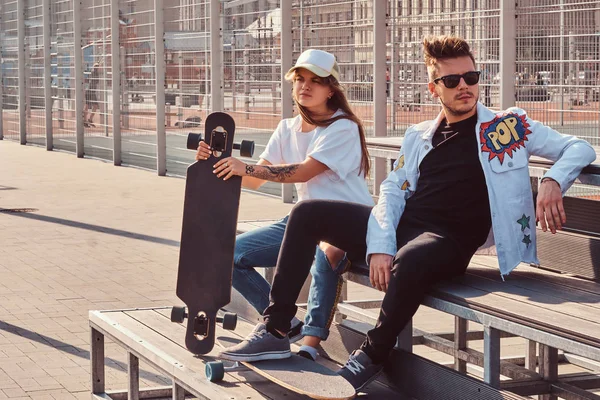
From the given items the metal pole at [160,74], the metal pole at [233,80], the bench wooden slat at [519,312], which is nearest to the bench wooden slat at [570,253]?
the bench wooden slat at [519,312]

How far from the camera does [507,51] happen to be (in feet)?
33.3

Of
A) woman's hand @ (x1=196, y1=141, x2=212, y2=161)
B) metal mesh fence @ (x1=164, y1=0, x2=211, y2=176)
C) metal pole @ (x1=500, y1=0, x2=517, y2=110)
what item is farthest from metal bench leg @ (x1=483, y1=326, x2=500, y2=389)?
metal mesh fence @ (x1=164, y1=0, x2=211, y2=176)

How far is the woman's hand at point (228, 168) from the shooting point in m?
4.68

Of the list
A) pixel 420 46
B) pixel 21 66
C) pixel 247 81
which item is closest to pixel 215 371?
pixel 420 46

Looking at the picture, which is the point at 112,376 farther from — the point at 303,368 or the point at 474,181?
the point at 474,181

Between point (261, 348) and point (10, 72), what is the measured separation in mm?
25106

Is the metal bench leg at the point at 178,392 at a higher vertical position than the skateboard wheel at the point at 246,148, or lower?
lower

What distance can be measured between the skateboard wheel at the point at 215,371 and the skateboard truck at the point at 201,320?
43 cm

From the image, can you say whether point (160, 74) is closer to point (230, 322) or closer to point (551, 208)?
point (230, 322)

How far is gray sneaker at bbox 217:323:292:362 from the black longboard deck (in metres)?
0.35

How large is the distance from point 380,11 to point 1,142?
17.3 m

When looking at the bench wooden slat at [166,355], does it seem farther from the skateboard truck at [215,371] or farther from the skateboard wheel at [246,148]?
the skateboard wheel at [246,148]

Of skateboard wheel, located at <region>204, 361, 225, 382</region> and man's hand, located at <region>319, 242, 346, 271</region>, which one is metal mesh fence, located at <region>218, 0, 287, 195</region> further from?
skateboard wheel, located at <region>204, 361, 225, 382</region>

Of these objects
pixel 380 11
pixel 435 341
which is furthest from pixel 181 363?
pixel 380 11
